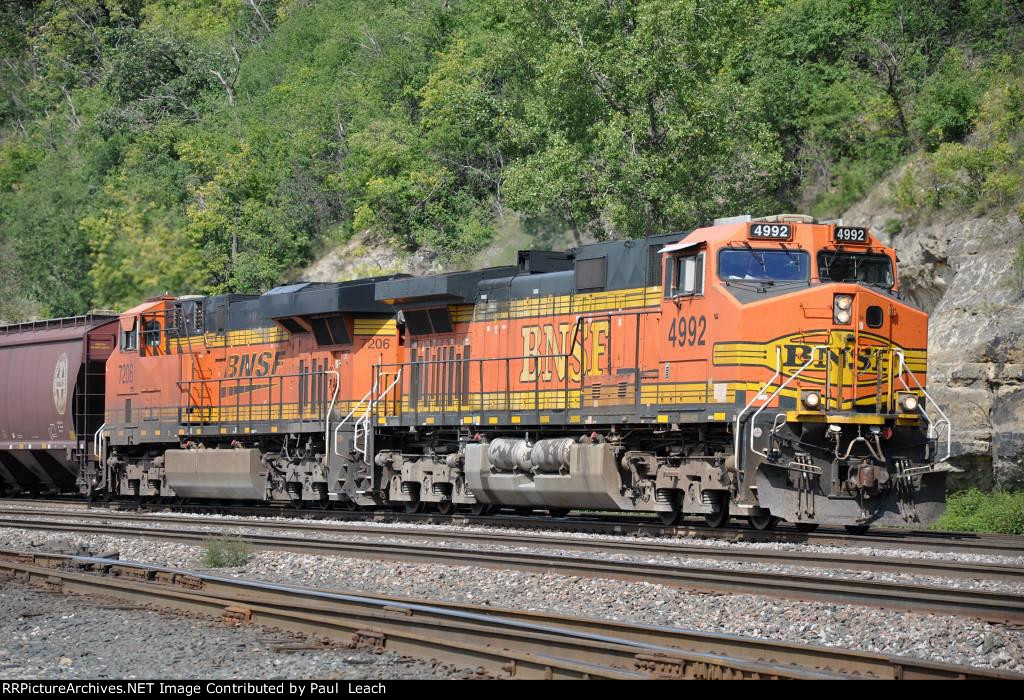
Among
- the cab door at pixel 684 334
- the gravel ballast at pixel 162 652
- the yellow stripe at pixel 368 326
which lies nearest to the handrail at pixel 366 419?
the yellow stripe at pixel 368 326

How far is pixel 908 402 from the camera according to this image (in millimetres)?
13477

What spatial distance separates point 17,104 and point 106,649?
6412 centimetres

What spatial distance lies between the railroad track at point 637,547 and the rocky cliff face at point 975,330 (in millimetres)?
6548

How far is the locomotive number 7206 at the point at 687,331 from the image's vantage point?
539 inches

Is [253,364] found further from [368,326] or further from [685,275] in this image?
[685,275]

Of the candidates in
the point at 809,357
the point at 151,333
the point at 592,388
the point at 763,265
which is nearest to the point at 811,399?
the point at 809,357

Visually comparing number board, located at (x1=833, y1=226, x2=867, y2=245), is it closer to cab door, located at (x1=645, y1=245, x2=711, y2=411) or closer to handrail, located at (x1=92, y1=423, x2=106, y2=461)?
cab door, located at (x1=645, y1=245, x2=711, y2=411)

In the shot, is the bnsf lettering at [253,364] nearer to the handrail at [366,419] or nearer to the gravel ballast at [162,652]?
the handrail at [366,419]

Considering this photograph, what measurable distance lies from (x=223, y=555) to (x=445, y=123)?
27439mm

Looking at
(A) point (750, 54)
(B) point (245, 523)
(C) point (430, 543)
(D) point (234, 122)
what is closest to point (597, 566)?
(C) point (430, 543)

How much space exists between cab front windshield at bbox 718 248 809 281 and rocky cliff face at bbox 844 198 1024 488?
17.7 ft

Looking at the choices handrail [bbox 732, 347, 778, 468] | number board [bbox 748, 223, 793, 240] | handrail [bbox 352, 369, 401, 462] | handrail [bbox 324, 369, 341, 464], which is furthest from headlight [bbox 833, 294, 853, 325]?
handrail [bbox 324, 369, 341, 464]
